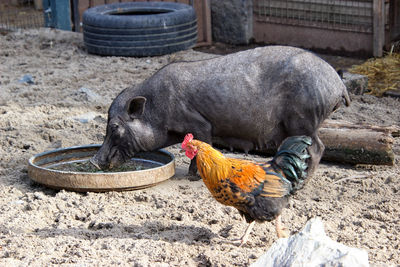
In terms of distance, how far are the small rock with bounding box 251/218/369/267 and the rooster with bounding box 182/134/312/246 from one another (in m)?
0.70

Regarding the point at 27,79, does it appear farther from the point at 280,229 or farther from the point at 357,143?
the point at 280,229

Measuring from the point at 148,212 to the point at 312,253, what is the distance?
6.46 feet

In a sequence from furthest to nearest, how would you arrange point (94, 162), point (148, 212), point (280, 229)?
point (94, 162)
point (148, 212)
point (280, 229)

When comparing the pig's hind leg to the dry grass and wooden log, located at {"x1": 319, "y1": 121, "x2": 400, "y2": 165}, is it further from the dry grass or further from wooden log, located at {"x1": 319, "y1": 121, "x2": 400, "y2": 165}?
the dry grass

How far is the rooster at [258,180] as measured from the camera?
14.5 ft

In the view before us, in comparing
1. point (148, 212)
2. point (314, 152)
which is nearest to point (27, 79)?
point (148, 212)

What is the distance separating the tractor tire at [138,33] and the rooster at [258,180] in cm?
605

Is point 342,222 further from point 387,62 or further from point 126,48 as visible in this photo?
point 126,48

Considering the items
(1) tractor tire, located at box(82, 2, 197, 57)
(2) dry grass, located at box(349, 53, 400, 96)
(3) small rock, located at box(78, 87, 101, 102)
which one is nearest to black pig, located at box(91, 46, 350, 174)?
(3) small rock, located at box(78, 87, 101, 102)

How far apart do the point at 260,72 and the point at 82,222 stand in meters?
2.05

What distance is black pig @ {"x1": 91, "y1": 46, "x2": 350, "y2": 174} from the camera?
565 cm

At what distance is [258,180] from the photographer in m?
4.45

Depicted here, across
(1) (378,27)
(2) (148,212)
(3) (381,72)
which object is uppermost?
(1) (378,27)

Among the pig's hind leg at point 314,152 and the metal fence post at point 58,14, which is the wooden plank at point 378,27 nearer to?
the pig's hind leg at point 314,152
